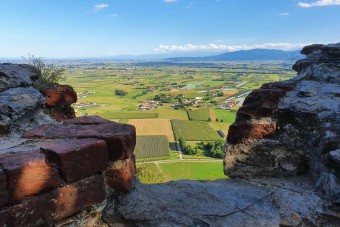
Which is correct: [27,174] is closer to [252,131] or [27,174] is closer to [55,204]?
[55,204]

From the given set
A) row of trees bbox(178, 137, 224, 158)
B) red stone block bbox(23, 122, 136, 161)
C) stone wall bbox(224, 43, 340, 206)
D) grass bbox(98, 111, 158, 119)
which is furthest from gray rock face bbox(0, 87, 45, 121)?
grass bbox(98, 111, 158, 119)

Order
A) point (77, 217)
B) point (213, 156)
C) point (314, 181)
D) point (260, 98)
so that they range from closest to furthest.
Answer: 1. point (77, 217)
2. point (314, 181)
3. point (260, 98)
4. point (213, 156)

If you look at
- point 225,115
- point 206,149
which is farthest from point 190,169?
point 225,115

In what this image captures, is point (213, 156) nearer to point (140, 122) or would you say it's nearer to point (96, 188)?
point (140, 122)

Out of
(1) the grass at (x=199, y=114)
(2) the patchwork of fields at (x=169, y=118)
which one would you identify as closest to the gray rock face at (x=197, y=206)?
(2) the patchwork of fields at (x=169, y=118)

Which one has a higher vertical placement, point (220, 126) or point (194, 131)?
point (220, 126)

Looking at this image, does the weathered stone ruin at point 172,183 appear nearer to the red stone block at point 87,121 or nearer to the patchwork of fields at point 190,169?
the red stone block at point 87,121

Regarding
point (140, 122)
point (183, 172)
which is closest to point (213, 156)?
point (183, 172)
